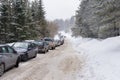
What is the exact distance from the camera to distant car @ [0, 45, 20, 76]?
12762 mm

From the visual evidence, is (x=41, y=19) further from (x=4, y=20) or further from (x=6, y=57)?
(x=6, y=57)

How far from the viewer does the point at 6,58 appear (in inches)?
528

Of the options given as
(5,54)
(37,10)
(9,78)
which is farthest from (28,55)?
(37,10)

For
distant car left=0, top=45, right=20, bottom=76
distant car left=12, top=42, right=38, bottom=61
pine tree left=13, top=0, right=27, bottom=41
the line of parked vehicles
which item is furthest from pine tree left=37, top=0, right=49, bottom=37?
distant car left=0, top=45, right=20, bottom=76

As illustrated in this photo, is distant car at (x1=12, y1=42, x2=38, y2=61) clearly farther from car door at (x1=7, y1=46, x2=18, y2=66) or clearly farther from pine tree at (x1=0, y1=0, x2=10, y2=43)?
pine tree at (x1=0, y1=0, x2=10, y2=43)

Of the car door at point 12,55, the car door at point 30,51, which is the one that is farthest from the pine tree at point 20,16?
the car door at point 12,55

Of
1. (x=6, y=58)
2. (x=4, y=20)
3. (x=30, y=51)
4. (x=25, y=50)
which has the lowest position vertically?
(x=30, y=51)

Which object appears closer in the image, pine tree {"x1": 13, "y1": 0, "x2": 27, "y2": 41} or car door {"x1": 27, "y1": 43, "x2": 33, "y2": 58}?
car door {"x1": 27, "y1": 43, "x2": 33, "y2": 58}

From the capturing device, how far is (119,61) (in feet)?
44.7

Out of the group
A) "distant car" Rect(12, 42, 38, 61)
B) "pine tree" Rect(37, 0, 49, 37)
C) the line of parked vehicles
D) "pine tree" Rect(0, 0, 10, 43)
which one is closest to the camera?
the line of parked vehicles

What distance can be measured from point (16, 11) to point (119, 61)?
1220 inches

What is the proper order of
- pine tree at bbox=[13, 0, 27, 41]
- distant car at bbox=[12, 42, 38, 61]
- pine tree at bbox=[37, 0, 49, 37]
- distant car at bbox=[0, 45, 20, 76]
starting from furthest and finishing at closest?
pine tree at bbox=[37, 0, 49, 37] < pine tree at bbox=[13, 0, 27, 41] < distant car at bbox=[12, 42, 38, 61] < distant car at bbox=[0, 45, 20, 76]

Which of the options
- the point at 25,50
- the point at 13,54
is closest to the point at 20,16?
the point at 25,50

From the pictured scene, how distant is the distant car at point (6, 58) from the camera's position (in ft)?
41.9
